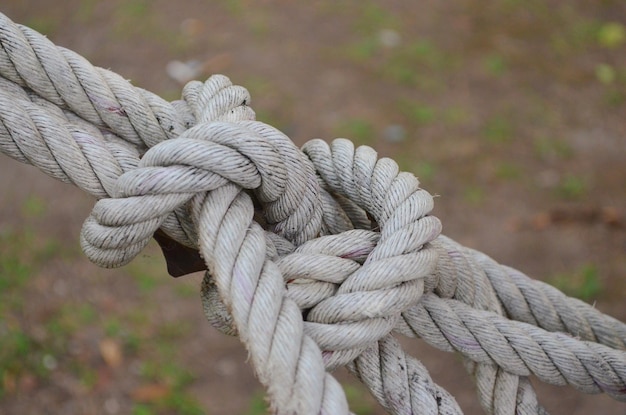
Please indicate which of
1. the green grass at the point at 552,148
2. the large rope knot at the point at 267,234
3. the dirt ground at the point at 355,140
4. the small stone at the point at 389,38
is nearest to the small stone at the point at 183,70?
the dirt ground at the point at 355,140

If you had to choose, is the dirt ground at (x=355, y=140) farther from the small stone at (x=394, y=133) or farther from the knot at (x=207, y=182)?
the knot at (x=207, y=182)

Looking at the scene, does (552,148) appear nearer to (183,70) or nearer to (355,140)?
(355,140)

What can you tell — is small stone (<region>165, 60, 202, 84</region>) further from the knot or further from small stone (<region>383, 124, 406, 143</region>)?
the knot

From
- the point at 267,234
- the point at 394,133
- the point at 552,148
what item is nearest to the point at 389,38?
the point at 394,133

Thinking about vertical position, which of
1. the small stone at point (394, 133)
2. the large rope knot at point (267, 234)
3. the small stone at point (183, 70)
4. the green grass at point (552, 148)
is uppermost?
the green grass at point (552, 148)

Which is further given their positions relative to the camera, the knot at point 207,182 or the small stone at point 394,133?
the small stone at point 394,133

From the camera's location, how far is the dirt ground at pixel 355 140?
2.19 meters

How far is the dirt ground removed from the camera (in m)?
2.19

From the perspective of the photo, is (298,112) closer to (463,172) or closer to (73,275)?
(463,172)

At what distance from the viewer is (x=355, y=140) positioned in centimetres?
286

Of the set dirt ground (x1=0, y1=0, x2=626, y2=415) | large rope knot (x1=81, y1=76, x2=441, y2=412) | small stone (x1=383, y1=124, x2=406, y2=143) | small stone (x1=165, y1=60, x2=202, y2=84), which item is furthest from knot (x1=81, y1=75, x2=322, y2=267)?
small stone (x1=165, y1=60, x2=202, y2=84)

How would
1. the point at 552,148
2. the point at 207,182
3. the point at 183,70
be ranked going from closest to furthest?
the point at 207,182 → the point at 552,148 → the point at 183,70

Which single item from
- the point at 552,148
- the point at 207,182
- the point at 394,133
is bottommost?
the point at 207,182

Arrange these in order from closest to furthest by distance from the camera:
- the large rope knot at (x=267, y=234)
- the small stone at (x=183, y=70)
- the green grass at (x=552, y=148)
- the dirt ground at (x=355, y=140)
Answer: the large rope knot at (x=267, y=234) → the dirt ground at (x=355, y=140) → the green grass at (x=552, y=148) → the small stone at (x=183, y=70)
